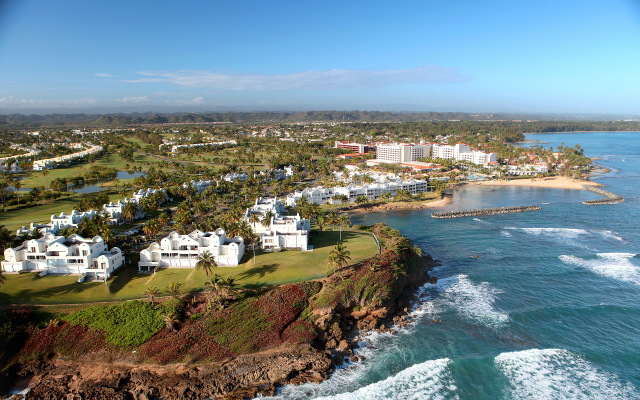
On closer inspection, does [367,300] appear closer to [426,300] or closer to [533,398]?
[426,300]

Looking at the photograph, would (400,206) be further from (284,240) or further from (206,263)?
(206,263)

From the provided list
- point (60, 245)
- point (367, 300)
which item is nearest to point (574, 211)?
point (367, 300)

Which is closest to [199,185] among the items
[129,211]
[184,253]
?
[129,211]

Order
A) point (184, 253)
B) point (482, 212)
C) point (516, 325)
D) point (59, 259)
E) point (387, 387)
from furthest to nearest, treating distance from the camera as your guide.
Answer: point (482, 212) < point (184, 253) < point (59, 259) < point (516, 325) < point (387, 387)

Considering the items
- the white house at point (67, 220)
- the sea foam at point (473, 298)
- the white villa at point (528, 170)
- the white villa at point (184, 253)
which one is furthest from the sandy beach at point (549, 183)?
the white house at point (67, 220)

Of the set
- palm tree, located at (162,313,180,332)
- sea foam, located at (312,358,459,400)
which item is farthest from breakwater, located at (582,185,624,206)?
palm tree, located at (162,313,180,332)

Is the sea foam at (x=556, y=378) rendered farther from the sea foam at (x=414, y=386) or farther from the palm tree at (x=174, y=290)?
the palm tree at (x=174, y=290)

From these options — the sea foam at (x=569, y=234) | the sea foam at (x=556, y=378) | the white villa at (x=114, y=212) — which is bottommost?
the sea foam at (x=556, y=378)
